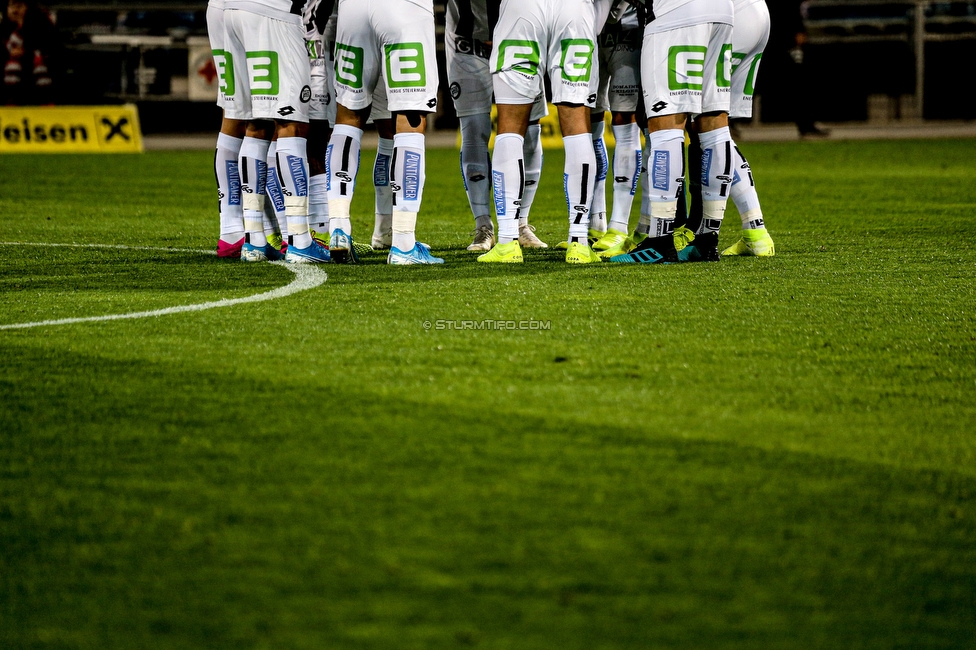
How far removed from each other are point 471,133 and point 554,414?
4349 mm

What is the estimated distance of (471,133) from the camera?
26.0 ft

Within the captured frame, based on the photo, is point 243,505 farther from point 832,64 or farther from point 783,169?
point 832,64

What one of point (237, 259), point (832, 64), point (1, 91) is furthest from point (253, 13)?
point (832, 64)

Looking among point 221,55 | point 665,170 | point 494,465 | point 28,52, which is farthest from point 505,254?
point 28,52

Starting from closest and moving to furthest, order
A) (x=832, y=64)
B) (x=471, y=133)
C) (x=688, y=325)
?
(x=688, y=325), (x=471, y=133), (x=832, y=64)

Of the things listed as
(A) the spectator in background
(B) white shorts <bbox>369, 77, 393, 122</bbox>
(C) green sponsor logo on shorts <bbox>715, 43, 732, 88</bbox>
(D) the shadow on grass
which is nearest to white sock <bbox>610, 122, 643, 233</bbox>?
(C) green sponsor logo on shorts <bbox>715, 43, 732, 88</bbox>

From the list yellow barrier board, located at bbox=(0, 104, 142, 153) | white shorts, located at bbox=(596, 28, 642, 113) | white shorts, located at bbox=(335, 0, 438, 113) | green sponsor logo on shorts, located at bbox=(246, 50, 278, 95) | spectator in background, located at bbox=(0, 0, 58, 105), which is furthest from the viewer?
spectator in background, located at bbox=(0, 0, 58, 105)

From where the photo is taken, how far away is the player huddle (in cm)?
675

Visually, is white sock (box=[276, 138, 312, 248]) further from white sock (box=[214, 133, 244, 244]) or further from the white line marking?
white sock (box=[214, 133, 244, 244])

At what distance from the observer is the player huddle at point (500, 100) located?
6746 millimetres

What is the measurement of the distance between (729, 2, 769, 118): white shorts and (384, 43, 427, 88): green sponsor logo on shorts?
167 cm

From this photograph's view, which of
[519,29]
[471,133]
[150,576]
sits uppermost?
[519,29]

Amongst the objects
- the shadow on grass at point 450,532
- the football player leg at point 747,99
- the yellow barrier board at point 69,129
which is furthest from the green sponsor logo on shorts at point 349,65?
the yellow barrier board at point 69,129

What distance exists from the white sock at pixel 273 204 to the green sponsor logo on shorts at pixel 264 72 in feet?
1.50
